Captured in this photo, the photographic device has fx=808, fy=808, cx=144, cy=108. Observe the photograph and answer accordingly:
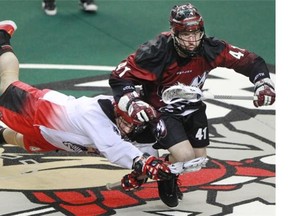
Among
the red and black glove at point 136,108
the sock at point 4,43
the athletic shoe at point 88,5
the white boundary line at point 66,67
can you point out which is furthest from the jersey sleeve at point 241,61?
the athletic shoe at point 88,5

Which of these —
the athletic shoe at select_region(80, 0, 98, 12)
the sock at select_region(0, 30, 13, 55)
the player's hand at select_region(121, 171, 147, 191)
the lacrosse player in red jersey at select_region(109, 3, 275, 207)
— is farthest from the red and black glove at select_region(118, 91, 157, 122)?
the athletic shoe at select_region(80, 0, 98, 12)

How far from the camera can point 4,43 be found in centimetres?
545

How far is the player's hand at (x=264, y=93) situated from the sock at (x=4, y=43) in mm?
1746

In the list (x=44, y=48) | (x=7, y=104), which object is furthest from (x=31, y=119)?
(x=44, y=48)

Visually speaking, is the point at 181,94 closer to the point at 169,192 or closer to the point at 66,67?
the point at 169,192

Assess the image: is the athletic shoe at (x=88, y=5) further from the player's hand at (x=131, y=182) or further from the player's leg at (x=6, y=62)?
the player's hand at (x=131, y=182)

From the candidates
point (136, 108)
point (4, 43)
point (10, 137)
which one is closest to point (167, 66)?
point (136, 108)

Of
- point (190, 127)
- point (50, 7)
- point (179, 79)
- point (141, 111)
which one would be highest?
point (50, 7)

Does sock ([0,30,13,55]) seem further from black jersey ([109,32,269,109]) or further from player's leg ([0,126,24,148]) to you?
black jersey ([109,32,269,109])

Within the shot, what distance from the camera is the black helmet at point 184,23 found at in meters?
4.45

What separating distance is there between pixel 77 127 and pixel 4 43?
3.83 ft
